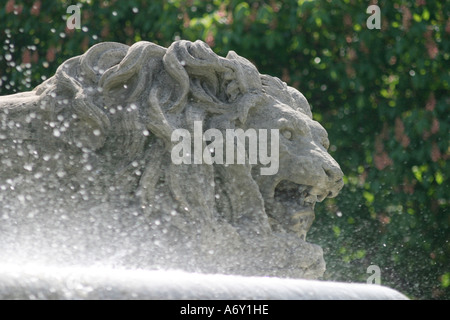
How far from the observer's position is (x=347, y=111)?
8.44 m

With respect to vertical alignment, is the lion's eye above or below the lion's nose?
above

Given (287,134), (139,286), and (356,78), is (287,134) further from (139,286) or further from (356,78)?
(356,78)

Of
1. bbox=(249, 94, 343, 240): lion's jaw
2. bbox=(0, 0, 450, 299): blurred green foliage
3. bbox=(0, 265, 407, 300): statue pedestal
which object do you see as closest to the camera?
bbox=(0, 265, 407, 300): statue pedestal

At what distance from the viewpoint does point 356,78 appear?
829cm

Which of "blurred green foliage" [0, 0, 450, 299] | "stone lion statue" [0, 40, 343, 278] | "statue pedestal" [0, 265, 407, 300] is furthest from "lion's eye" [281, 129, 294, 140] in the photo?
"blurred green foliage" [0, 0, 450, 299]

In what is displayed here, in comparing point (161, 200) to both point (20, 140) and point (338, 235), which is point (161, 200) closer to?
point (20, 140)

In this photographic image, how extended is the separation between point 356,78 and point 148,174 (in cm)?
444

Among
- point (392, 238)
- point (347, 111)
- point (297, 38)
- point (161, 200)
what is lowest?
point (392, 238)

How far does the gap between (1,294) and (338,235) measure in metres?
5.55

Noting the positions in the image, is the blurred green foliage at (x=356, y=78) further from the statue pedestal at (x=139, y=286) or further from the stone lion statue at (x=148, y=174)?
the statue pedestal at (x=139, y=286)

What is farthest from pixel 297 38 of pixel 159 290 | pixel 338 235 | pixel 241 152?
pixel 159 290

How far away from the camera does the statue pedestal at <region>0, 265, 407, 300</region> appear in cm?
252

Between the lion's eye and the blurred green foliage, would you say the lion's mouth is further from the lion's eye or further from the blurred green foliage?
the blurred green foliage

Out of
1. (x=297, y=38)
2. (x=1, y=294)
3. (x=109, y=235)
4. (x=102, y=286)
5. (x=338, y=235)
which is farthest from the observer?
(x=297, y=38)
